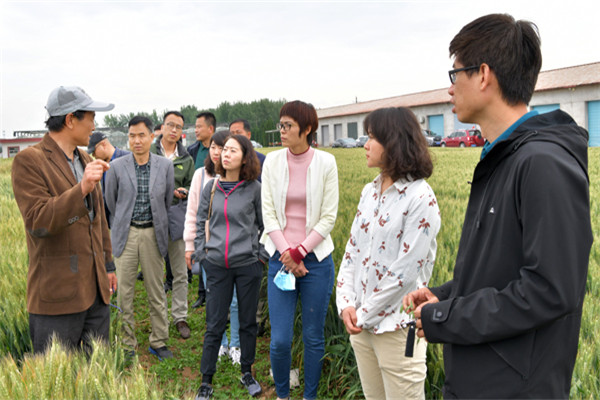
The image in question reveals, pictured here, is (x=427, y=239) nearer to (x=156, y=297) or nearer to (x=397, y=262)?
(x=397, y=262)

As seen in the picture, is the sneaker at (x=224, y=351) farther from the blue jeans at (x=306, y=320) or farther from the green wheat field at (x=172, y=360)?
the blue jeans at (x=306, y=320)

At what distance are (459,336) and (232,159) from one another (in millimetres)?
2744

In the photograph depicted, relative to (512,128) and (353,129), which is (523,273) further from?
(353,129)

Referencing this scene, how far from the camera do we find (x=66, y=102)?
9.78ft

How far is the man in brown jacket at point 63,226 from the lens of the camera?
8.91ft

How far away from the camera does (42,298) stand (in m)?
2.88

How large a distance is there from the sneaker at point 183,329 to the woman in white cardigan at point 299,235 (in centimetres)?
187

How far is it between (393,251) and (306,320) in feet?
4.06

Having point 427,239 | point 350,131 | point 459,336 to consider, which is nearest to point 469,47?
point 459,336

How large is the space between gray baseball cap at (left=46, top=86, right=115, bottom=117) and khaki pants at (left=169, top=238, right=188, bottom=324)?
94.1 inches

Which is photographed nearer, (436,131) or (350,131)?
(436,131)

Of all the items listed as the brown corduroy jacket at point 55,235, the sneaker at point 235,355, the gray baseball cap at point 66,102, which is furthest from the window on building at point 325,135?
the brown corduroy jacket at point 55,235

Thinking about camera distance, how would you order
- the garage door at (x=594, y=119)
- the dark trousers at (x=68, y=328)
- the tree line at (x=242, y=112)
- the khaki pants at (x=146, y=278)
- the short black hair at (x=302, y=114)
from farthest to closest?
1. the tree line at (x=242, y=112)
2. the garage door at (x=594, y=119)
3. the khaki pants at (x=146, y=278)
4. the short black hair at (x=302, y=114)
5. the dark trousers at (x=68, y=328)

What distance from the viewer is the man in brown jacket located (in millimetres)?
2715
